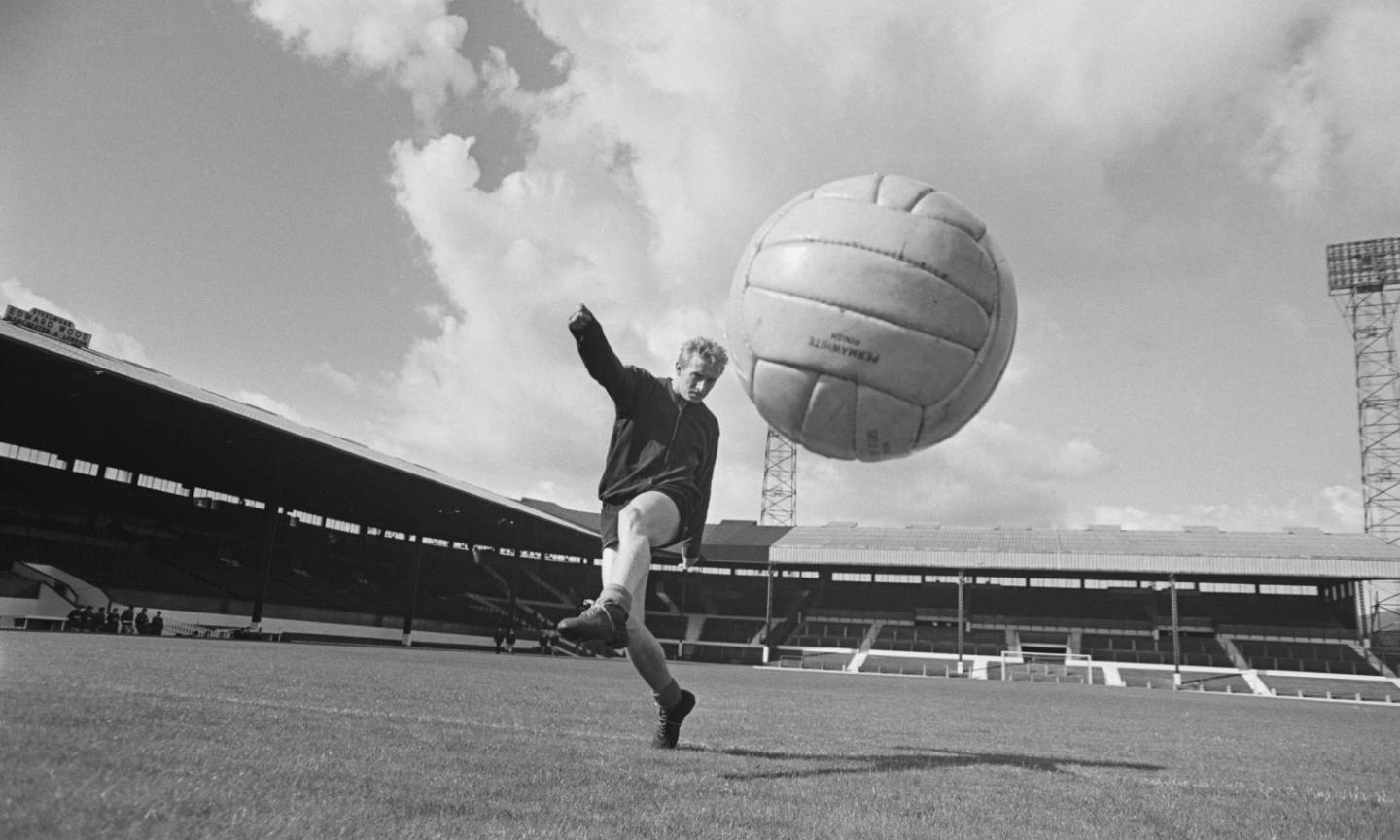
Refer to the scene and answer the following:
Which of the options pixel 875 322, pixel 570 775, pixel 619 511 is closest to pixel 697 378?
pixel 619 511

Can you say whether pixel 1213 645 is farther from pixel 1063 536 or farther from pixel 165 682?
pixel 165 682

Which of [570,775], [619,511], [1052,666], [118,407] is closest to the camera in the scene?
[570,775]

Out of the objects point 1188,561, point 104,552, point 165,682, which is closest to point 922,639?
point 1188,561

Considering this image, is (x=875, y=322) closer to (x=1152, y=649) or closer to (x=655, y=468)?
(x=655, y=468)

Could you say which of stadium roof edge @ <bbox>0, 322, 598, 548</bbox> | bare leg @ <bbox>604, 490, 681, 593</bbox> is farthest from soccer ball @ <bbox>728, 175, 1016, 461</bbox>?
stadium roof edge @ <bbox>0, 322, 598, 548</bbox>

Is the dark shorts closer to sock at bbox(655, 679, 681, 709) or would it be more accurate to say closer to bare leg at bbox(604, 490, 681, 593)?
bare leg at bbox(604, 490, 681, 593)

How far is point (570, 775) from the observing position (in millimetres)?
3789

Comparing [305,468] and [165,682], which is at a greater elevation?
[305,468]

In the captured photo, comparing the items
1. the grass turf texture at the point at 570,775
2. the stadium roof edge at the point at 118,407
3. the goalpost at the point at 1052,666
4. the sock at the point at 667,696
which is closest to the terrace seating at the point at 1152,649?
the goalpost at the point at 1052,666

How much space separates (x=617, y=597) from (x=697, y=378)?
1263 mm

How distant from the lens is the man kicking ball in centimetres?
470

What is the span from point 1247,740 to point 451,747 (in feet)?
25.3

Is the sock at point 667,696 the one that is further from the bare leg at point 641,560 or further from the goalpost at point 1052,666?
the goalpost at point 1052,666

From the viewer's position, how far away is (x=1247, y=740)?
27.9 ft
